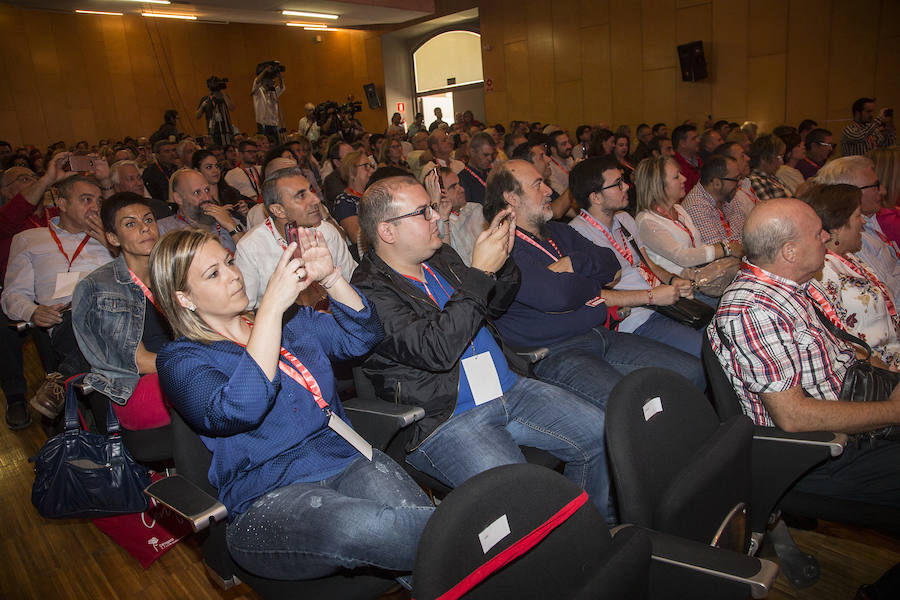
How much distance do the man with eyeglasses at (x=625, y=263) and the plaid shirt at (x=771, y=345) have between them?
0.84m

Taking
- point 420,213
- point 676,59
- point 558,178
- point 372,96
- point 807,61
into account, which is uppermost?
point 372,96

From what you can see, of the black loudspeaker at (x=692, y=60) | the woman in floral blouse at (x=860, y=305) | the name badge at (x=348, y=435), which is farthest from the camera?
the black loudspeaker at (x=692, y=60)

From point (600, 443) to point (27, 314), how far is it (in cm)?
275

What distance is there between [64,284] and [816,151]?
7.37 meters

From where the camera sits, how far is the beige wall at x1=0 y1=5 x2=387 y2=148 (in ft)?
39.3

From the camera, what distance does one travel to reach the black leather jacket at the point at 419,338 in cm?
173

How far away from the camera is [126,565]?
214 cm

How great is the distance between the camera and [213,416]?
4.42 ft

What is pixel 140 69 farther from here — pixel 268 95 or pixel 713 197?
pixel 713 197

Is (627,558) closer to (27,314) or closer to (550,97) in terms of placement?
(27,314)

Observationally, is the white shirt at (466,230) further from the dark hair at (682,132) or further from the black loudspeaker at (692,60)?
the black loudspeaker at (692,60)

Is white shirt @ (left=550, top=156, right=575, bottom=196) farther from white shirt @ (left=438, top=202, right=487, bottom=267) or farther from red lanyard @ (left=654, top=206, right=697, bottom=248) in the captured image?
red lanyard @ (left=654, top=206, right=697, bottom=248)

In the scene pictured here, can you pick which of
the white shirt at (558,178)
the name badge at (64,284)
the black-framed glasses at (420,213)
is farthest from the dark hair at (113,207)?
the white shirt at (558,178)

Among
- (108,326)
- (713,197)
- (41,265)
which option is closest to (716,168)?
(713,197)
